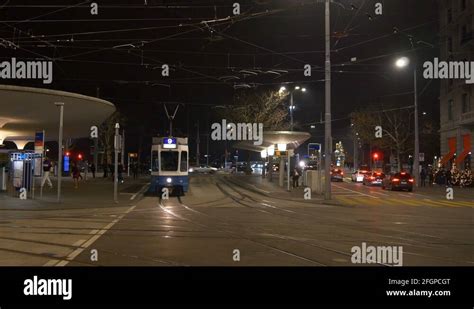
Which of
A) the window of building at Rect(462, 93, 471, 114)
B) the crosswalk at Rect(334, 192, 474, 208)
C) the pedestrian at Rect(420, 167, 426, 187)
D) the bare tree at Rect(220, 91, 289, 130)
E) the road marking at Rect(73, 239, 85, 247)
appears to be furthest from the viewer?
the bare tree at Rect(220, 91, 289, 130)

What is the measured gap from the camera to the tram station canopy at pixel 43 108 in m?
22.4

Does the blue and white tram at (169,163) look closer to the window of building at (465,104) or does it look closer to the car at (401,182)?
the car at (401,182)

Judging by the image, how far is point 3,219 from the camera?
17.9 m

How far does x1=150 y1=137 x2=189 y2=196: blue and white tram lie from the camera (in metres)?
30.4

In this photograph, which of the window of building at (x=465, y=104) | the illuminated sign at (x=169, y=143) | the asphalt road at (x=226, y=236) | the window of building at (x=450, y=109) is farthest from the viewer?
the window of building at (x=450, y=109)

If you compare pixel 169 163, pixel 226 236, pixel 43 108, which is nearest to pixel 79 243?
pixel 226 236

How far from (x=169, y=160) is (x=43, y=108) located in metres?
7.80

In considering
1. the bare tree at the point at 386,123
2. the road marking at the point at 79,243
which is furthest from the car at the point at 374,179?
the road marking at the point at 79,243

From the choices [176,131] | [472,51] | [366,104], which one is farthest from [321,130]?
[472,51]

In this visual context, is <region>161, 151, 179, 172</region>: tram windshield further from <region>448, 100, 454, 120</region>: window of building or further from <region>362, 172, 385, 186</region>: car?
<region>448, 100, 454, 120</region>: window of building

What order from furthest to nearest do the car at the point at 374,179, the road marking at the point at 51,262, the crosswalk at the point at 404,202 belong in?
1. the car at the point at 374,179
2. the crosswalk at the point at 404,202
3. the road marking at the point at 51,262

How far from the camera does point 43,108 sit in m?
26.0

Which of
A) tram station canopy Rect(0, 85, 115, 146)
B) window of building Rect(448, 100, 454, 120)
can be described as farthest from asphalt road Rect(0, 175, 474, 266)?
window of building Rect(448, 100, 454, 120)

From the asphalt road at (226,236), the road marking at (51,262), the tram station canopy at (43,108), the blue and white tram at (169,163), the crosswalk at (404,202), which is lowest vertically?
the crosswalk at (404,202)
